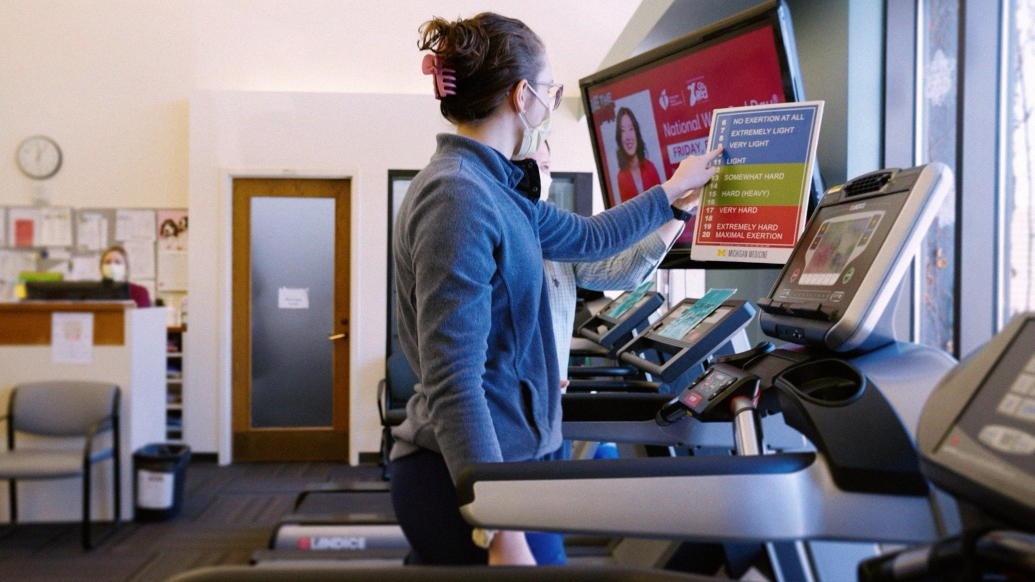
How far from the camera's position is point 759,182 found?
5.04 feet

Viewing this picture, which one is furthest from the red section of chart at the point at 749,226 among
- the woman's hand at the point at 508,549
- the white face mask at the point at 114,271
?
the white face mask at the point at 114,271

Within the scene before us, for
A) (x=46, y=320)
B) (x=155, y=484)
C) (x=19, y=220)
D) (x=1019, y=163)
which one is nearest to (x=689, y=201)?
(x=1019, y=163)

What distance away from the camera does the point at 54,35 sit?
5.81m

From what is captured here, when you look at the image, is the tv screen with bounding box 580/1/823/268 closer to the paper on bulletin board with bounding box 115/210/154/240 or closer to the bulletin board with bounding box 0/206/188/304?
the bulletin board with bounding box 0/206/188/304

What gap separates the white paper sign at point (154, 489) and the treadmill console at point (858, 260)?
3904mm

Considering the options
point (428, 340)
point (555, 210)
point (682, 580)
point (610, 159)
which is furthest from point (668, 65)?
point (682, 580)

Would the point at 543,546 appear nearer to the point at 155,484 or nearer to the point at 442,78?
the point at 442,78

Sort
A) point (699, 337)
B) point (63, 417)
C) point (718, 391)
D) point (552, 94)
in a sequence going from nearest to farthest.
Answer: point (718, 391) → point (552, 94) → point (699, 337) → point (63, 417)

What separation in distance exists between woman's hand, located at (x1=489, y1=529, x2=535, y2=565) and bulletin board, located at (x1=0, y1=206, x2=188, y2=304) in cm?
531

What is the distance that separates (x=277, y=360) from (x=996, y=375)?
552 cm

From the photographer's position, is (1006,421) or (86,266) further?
(86,266)

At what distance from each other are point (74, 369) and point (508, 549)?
3963 mm

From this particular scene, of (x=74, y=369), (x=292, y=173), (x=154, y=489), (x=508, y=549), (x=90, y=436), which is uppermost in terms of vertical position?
(x=292, y=173)

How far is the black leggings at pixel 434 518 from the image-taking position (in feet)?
4.02
